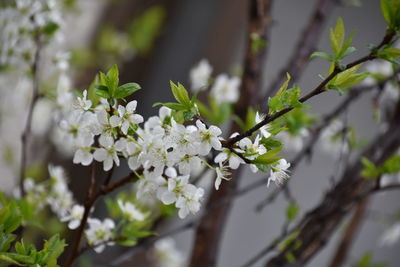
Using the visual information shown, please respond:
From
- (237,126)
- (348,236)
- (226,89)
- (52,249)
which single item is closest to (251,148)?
(52,249)

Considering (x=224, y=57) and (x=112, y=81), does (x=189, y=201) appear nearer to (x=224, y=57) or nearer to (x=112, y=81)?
(x=112, y=81)

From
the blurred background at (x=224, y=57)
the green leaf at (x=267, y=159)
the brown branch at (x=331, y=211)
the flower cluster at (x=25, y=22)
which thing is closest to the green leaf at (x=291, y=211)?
the brown branch at (x=331, y=211)

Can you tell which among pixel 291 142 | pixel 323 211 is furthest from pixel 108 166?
pixel 291 142

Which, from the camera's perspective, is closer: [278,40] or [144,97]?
[278,40]

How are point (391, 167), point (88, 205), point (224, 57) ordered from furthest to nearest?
point (224, 57)
point (391, 167)
point (88, 205)

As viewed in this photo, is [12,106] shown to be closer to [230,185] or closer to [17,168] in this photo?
[17,168]

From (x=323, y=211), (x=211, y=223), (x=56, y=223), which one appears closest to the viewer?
(x=323, y=211)
